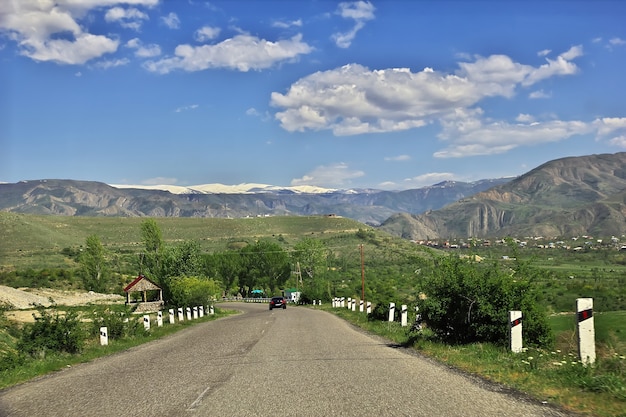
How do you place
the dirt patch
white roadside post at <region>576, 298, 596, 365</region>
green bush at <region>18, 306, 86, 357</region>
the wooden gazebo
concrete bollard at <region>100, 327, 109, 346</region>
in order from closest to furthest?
white roadside post at <region>576, 298, 596, 365</region>, green bush at <region>18, 306, 86, 357</region>, concrete bollard at <region>100, 327, 109, 346</region>, the dirt patch, the wooden gazebo

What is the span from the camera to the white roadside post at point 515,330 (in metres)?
12.7

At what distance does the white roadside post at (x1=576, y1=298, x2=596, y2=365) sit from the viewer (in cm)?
1053

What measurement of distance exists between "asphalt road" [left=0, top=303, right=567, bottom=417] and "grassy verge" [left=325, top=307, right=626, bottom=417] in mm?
515

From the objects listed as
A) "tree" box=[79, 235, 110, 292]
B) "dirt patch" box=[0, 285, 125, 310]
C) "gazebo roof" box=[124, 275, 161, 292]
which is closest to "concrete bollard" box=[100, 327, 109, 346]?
"dirt patch" box=[0, 285, 125, 310]

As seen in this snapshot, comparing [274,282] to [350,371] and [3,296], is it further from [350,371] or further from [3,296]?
[350,371]

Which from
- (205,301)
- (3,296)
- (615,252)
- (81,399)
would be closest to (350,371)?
(81,399)

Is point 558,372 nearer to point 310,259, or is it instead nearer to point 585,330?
point 585,330

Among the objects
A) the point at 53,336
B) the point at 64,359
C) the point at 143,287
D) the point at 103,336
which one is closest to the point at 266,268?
the point at 143,287

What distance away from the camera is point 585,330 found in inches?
418

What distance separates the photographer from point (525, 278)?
48.8ft

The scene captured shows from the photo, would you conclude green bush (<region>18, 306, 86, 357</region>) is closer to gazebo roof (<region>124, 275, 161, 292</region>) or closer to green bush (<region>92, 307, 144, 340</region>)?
green bush (<region>92, 307, 144, 340</region>)

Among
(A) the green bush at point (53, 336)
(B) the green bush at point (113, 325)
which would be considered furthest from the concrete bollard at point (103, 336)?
(A) the green bush at point (53, 336)

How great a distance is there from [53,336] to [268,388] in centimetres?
1103

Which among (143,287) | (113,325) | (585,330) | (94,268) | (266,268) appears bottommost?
(266,268)
